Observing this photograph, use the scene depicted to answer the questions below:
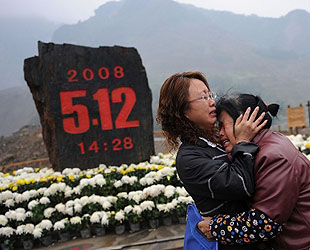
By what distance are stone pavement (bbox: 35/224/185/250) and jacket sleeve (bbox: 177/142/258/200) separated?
1979 millimetres

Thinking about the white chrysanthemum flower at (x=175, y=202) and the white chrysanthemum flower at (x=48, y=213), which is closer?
the white chrysanthemum flower at (x=175, y=202)

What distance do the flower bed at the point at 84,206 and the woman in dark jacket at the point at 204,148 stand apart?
2.27 metres

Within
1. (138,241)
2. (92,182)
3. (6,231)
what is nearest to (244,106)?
(138,241)

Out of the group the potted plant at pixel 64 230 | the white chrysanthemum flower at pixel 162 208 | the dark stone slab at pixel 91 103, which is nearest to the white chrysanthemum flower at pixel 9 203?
the potted plant at pixel 64 230

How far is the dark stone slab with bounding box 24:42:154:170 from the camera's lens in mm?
6145

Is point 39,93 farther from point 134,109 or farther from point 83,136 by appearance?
point 134,109

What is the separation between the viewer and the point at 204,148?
4.92 ft

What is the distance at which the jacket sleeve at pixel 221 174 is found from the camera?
4.12 feet

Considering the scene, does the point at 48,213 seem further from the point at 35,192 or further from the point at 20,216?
the point at 35,192

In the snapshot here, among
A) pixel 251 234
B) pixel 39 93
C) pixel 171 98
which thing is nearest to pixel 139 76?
pixel 39 93

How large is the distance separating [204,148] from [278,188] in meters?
0.42

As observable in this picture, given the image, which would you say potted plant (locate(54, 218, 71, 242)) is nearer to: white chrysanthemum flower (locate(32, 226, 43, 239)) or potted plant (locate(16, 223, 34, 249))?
white chrysanthemum flower (locate(32, 226, 43, 239))

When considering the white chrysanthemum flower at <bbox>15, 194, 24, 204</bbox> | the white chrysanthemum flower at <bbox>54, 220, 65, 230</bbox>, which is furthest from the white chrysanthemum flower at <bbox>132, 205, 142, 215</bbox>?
the white chrysanthemum flower at <bbox>15, 194, 24, 204</bbox>

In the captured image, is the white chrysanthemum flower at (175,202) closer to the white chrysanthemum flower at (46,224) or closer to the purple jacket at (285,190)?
the white chrysanthemum flower at (46,224)
